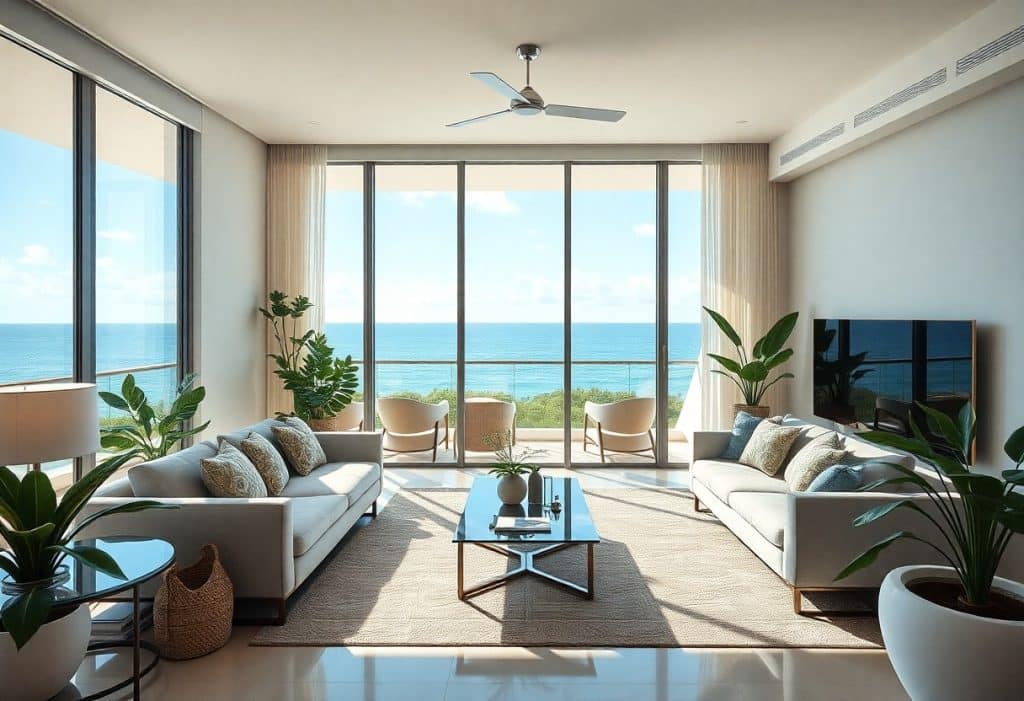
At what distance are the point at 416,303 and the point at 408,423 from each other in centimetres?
1059

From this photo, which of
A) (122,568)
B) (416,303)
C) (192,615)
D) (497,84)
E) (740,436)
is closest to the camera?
(122,568)

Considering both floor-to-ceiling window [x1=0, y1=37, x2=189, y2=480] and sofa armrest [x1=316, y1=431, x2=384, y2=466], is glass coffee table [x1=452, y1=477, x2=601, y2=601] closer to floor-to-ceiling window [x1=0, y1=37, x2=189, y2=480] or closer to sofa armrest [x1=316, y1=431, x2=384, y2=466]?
sofa armrest [x1=316, y1=431, x2=384, y2=466]

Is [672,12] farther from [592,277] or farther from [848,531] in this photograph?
[592,277]

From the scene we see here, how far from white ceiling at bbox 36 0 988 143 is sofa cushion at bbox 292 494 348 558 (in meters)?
2.72

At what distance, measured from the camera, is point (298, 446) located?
4.90 metres

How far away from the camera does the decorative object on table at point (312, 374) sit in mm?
6504

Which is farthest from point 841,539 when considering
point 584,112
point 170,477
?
point 170,477

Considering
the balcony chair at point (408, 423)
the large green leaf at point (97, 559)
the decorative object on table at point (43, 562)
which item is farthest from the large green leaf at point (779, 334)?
the large green leaf at point (97, 559)

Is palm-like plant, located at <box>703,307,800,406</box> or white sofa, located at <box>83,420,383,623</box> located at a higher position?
palm-like plant, located at <box>703,307,800,406</box>

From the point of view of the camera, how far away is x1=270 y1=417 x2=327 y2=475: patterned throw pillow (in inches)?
191

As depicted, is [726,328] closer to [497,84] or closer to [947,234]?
[947,234]

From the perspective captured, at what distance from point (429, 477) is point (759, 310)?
3.56 m

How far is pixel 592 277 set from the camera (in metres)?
15.7

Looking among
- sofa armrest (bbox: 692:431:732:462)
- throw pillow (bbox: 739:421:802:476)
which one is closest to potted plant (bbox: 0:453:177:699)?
throw pillow (bbox: 739:421:802:476)
